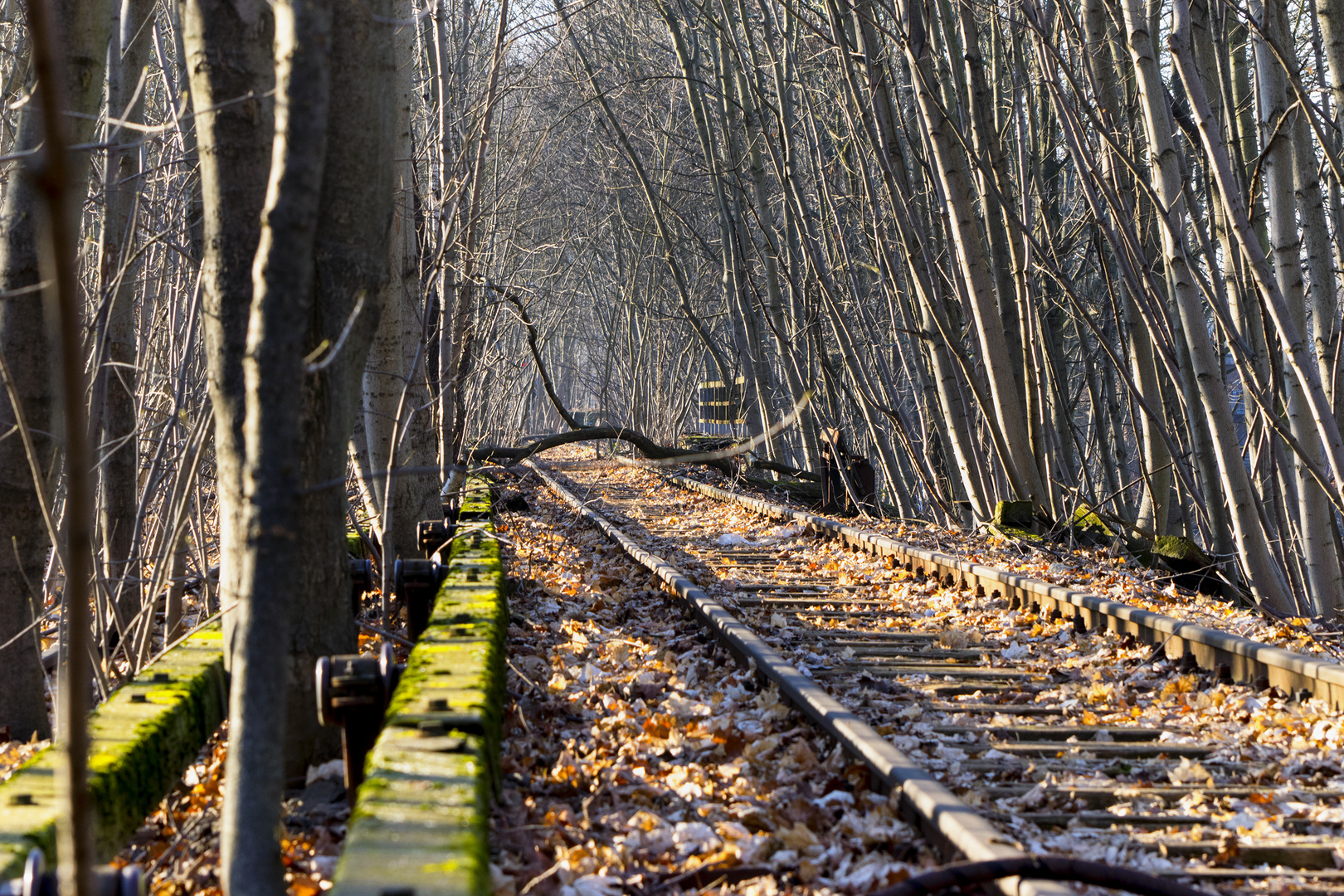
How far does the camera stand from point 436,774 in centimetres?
298

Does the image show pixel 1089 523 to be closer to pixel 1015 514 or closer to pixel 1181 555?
pixel 1015 514

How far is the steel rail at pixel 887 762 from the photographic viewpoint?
3.08 meters

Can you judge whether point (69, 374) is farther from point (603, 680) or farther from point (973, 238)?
point (973, 238)

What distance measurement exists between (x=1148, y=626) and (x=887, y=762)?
9.24 ft

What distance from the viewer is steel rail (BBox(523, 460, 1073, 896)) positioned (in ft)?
10.1

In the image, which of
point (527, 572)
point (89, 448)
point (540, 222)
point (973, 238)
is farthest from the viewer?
point (540, 222)

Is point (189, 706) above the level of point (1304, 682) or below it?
above

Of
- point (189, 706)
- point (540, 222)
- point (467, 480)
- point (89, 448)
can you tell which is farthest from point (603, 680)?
point (540, 222)

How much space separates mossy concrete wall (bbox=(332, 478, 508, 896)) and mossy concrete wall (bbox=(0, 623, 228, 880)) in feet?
2.40

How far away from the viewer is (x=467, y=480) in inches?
570

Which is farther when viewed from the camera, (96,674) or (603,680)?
(603,680)

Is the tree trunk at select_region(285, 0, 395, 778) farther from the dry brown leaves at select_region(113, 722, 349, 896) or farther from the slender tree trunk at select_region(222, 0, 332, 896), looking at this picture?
the slender tree trunk at select_region(222, 0, 332, 896)

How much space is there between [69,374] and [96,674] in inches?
148

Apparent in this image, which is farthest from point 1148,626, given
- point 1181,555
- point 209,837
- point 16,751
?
point 16,751
